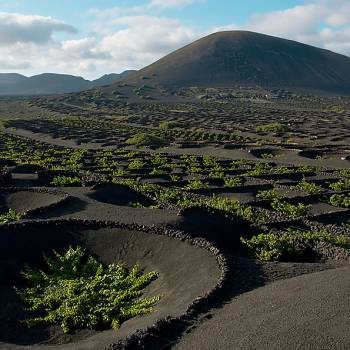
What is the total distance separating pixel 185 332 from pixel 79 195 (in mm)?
21495

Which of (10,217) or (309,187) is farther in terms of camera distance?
(309,187)

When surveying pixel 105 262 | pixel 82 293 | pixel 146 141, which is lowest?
pixel 105 262

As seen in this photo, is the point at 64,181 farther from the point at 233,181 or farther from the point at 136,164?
the point at 233,181

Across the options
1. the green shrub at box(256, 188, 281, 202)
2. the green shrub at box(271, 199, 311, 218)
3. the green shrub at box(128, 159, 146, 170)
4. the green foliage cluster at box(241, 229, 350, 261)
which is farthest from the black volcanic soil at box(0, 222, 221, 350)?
the green shrub at box(128, 159, 146, 170)

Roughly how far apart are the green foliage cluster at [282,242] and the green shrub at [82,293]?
534 centimetres

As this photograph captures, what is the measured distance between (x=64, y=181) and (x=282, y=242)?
877 inches

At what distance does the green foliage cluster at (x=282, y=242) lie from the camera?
890 inches

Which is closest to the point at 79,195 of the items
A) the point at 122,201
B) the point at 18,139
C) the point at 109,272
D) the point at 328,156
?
the point at 122,201

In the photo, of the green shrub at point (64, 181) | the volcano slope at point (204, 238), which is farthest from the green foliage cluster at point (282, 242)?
the green shrub at point (64, 181)

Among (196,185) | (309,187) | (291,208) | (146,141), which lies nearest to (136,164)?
(196,185)

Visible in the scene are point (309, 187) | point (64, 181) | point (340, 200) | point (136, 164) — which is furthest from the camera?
point (136, 164)

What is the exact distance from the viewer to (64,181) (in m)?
40.8

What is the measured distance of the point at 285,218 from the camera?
1180 inches

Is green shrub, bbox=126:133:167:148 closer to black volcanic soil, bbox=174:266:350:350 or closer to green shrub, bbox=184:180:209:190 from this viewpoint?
green shrub, bbox=184:180:209:190
